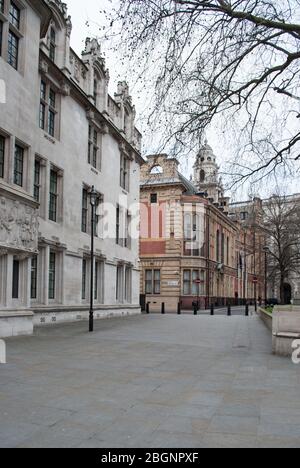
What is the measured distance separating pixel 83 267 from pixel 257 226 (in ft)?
50.9

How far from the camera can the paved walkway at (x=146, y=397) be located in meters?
5.29

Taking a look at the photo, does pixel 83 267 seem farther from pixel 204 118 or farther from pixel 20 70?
pixel 204 118

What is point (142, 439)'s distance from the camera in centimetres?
517

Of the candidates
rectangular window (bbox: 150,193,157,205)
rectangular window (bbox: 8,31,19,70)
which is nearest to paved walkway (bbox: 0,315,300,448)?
rectangular window (bbox: 8,31,19,70)

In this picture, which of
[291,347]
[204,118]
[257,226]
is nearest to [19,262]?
[204,118]

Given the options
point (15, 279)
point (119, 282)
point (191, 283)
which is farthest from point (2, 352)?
point (191, 283)

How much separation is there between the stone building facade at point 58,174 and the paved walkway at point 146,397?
430 centimetres

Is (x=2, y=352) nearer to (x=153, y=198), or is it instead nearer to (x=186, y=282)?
(x=186, y=282)

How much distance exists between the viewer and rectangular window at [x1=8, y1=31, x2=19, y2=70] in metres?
15.9

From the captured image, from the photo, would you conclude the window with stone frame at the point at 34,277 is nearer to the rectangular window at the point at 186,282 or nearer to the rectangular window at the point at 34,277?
the rectangular window at the point at 34,277

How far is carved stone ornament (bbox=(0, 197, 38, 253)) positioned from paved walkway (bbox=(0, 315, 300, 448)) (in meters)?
3.42

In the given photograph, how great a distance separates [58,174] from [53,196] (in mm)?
1084

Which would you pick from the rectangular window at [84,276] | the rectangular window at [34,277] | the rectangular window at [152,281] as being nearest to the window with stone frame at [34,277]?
the rectangular window at [34,277]
